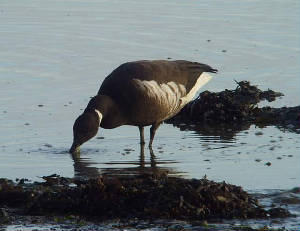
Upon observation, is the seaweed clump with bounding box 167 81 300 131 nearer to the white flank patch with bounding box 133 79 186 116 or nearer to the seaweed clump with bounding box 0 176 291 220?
the white flank patch with bounding box 133 79 186 116

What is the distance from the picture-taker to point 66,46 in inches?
660

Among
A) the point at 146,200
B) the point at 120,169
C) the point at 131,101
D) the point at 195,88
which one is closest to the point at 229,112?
the point at 195,88

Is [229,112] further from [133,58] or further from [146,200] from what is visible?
[146,200]

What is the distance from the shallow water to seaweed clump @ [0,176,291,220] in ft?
3.37

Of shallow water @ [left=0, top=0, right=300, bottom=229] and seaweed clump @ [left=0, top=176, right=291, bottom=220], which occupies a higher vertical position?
shallow water @ [left=0, top=0, right=300, bottom=229]

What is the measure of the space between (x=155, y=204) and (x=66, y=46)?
30.6ft

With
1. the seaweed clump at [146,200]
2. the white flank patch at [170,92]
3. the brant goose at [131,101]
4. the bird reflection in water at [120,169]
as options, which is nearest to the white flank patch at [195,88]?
the white flank patch at [170,92]

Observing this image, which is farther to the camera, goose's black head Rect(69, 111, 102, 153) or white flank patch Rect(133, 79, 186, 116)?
white flank patch Rect(133, 79, 186, 116)

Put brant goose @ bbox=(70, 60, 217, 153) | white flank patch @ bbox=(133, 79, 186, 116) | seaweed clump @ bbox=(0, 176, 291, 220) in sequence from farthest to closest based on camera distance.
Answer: white flank patch @ bbox=(133, 79, 186, 116) < brant goose @ bbox=(70, 60, 217, 153) < seaweed clump @ bbox=(0, 176, 291, 220)

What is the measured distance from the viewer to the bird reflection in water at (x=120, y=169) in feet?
31.7

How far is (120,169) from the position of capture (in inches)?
389

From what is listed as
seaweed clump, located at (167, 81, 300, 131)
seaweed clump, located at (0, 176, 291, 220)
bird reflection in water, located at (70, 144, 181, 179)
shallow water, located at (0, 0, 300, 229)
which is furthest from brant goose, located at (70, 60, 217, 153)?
seaweed clump, located at (0, 176, 291, 220)

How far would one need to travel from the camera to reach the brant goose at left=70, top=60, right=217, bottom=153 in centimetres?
1075

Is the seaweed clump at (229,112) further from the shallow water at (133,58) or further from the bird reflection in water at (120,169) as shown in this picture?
the bird reflection in water at (120,169)
